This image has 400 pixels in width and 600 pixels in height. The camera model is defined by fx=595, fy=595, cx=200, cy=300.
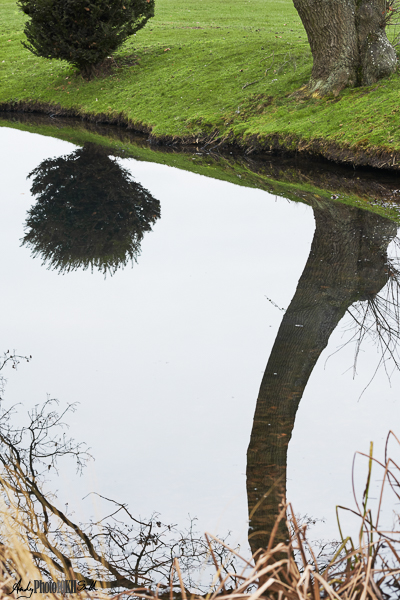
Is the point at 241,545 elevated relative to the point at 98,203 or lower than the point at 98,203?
lower

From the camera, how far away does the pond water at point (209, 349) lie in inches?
139

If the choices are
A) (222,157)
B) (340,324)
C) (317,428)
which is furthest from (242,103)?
(317,428)

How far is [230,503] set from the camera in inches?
131

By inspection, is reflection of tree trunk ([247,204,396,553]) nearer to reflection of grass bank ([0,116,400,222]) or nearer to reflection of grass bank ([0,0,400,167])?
reflection of grass bank ([0,116,400,222])

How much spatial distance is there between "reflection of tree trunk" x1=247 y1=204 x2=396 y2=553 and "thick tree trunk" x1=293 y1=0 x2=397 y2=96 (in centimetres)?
564

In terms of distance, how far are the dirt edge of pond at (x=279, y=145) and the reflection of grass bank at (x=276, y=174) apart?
0.24 meters

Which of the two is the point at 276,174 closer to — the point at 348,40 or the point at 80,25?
the point at 348,40

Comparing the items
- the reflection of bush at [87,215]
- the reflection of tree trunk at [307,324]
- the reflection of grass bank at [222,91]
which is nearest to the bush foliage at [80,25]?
the reflection of grass bank at [222,91]

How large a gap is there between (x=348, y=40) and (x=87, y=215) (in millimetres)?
7397

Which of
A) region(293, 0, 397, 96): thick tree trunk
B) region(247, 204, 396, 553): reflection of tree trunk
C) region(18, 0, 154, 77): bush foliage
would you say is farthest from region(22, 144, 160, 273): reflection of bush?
region(18, 0, 154, 77): bush foliage

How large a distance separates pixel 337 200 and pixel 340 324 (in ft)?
14.0

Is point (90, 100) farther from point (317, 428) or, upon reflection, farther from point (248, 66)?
point (317, 428)

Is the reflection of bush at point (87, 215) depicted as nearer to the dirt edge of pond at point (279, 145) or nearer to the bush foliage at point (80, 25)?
the dirt edge of pond at point (279, 145)

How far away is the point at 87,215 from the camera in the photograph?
953 centimetres
